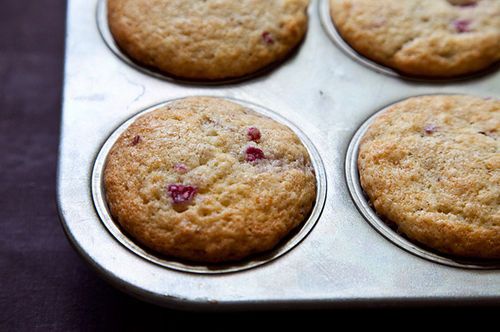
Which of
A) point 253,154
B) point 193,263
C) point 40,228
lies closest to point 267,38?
point 253,154

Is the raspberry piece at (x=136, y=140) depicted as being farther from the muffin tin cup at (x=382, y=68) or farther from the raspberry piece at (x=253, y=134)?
the muffin tin cup at (x=382, y=68)

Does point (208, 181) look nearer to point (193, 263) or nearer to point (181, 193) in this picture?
point (181, 193)

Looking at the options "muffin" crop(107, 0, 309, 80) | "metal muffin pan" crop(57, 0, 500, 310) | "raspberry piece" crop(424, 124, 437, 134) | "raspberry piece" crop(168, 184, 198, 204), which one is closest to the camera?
"metal muffin pan" crop(57, 0, 500, 310)

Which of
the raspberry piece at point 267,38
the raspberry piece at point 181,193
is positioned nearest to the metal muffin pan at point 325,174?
the raspberry piece at point 267,38

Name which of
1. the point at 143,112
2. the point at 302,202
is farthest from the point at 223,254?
the point at 143,112

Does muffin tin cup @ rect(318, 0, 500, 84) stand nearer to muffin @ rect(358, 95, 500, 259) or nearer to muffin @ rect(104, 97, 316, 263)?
muffin @ rect(358, 95, 500, 259)

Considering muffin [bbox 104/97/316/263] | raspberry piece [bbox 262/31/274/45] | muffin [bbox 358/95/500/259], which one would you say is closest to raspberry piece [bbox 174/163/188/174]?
muffin [bbox 104/97/316/263]
